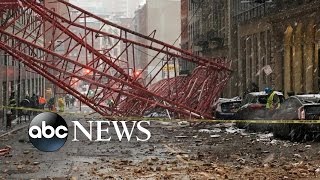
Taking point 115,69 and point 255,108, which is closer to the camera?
point 255,108

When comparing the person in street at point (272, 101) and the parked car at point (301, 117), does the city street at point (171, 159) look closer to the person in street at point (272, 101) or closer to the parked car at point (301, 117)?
the parked car at point (301, 117)

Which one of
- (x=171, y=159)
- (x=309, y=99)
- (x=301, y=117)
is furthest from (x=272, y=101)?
(x=171, y=159)

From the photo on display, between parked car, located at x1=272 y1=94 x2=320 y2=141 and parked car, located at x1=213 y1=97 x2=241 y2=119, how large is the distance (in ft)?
26.2

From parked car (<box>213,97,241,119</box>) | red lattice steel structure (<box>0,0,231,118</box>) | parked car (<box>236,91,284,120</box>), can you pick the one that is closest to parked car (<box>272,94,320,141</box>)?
parked car (<box>236,91,284,120</box>)

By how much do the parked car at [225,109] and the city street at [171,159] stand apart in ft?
20.0

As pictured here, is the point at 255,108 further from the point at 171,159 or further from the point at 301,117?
the point at 171,159

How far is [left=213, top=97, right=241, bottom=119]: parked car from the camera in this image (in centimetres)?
2744

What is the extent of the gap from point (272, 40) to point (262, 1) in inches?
95.1

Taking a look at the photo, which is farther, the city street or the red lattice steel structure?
the red lattice steel structure

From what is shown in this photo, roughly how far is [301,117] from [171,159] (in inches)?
213

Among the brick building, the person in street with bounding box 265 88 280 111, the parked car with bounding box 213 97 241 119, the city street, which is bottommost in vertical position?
the city street

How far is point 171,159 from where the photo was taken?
14.2m

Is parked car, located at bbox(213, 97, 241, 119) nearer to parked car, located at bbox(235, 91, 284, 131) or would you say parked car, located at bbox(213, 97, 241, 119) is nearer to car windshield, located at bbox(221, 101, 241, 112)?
car windshield, located at bbox(221, 101, 241, 112)

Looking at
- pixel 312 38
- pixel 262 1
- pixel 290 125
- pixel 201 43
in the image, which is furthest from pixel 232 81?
pixel 290 125
